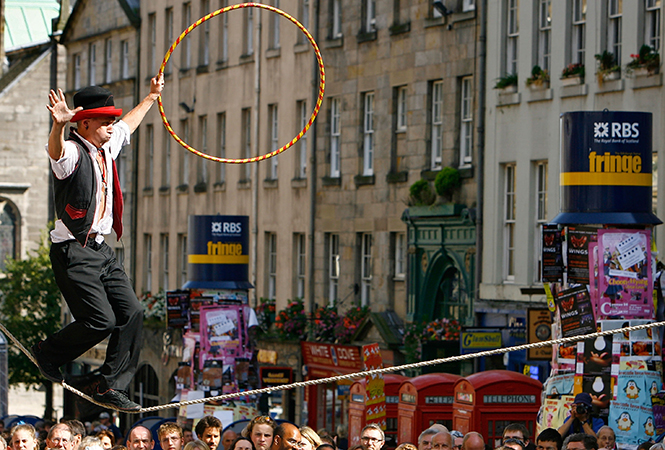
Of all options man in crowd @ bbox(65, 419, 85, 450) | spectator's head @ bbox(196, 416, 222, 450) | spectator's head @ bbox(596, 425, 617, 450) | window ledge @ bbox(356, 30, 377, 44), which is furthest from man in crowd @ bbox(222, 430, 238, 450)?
window ledge @ bbox(356, 30, 377, 44)

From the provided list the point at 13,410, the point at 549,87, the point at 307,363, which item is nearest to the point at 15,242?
the point at 13,410

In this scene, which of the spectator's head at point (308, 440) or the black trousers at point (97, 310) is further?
the spectator's head at point (308, 440)

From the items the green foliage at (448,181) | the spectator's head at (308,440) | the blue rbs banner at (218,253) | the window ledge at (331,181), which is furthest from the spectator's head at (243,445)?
the window ledge at (331,181)

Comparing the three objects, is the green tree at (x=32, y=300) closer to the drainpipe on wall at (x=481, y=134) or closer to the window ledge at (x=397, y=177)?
the window ledge at (x=397, y=177)

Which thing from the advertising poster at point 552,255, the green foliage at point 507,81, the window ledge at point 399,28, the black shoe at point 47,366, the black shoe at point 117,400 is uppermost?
the window ledge at point 399,28

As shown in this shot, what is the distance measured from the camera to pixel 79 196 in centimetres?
866

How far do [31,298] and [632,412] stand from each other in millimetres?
37835

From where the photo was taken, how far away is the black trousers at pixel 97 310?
347 inches

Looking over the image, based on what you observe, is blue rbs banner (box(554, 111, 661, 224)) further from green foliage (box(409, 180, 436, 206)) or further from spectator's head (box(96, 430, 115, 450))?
green foliage (box(409, 180, 436, 206))

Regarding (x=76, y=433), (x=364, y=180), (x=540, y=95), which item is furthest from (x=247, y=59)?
(x=76, y=433)

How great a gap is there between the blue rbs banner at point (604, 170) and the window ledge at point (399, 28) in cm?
1694

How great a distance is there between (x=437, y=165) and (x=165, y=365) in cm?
1434

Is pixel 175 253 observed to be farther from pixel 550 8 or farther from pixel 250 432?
pixel 250 432

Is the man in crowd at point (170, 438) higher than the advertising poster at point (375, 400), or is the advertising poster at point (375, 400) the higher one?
the man in crowd at point (170, 438)
